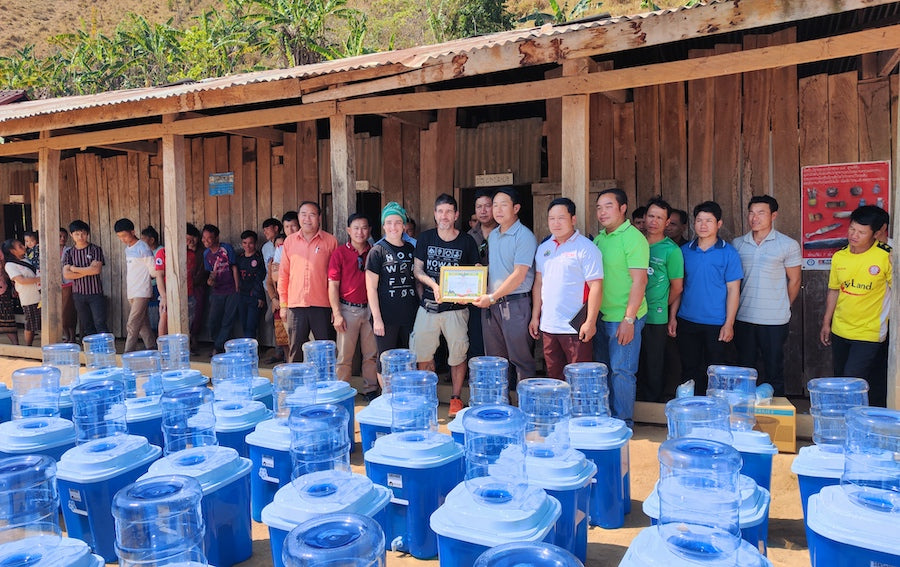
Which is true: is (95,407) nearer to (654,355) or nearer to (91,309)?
(654,355)

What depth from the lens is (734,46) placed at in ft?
19.7

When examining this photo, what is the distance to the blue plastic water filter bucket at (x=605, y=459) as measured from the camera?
3377mm

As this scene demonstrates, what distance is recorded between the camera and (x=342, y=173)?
631 centimetres

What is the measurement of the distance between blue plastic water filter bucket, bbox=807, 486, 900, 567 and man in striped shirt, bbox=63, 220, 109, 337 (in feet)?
28.4

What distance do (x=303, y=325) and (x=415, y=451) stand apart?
10.9 feet

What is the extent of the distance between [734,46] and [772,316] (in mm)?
2755

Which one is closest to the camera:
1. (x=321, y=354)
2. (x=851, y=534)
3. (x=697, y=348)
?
(x=851, y=534)

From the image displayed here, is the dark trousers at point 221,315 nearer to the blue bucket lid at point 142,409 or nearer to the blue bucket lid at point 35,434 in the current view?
the blue bucket lid at point 142,409

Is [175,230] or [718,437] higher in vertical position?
[175,230]

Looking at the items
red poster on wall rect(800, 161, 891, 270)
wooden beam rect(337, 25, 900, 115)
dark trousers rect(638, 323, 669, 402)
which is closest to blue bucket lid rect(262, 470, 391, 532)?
dark trousers rect(638, 323, 669, 402)

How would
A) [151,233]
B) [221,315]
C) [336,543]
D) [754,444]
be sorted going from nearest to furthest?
[336,543], [754,444], [221,315], [151,233]

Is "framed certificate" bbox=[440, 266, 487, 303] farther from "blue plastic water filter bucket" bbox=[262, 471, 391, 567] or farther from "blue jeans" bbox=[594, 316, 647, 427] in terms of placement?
"blue plastic water filter bucket" bbox=[262, 471, 391, 567]

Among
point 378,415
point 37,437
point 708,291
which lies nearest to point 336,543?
point 378,415

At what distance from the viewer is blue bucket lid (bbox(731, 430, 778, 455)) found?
319 cm
